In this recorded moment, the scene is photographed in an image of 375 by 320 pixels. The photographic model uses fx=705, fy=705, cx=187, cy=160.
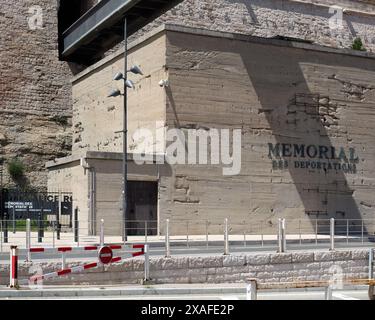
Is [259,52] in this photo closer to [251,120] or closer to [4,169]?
[251,120]

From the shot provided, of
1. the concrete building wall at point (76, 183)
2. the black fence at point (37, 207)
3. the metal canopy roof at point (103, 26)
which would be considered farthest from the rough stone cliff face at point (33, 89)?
the black fence at point (37, 207)

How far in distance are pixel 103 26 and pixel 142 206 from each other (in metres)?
10.9

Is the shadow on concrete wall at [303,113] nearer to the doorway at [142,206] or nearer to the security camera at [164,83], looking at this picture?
the security camera at [164,83]

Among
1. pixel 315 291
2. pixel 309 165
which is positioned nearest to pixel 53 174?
pixel 309 165

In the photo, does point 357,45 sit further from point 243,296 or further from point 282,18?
point 243,296

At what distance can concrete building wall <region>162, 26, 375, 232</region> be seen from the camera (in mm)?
28828

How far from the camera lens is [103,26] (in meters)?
34.5

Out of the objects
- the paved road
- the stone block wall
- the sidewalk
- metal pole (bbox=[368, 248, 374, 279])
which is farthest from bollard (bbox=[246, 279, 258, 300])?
metal pole (bbox=[368, 248, 374, 279])

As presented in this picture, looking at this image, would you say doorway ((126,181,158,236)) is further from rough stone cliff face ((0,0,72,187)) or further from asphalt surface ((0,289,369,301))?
asphalt surface ((0,289,369,301))

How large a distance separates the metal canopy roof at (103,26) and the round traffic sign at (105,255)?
16.7 meters

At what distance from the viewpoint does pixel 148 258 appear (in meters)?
16.8

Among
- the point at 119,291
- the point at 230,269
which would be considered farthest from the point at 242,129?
the point at 119,291

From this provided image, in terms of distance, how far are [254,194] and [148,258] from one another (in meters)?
13.7

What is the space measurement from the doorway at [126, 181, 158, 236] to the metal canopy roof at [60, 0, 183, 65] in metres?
8.12
